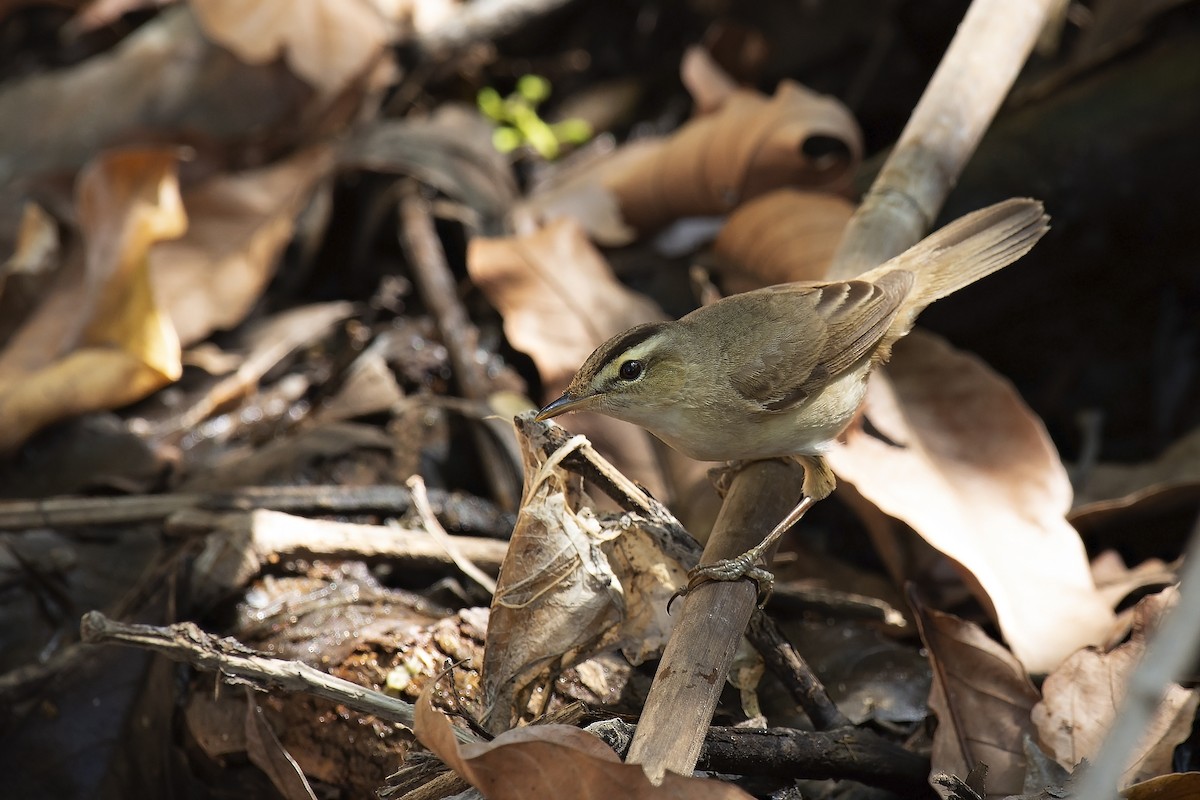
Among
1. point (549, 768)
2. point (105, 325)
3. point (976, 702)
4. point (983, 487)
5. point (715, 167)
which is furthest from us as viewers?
point (715, 167)

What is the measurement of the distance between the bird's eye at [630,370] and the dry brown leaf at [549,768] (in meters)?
1.22

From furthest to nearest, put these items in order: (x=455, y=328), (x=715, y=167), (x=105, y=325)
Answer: (x=715, y=167), (x=455, y=328), (x=105, y=325)

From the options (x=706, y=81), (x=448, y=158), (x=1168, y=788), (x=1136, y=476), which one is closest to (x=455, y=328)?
(x=448, y=158)

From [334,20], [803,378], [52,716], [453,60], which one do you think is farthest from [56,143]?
[803,378]

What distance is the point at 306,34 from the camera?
507cm

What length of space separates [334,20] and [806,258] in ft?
8.70

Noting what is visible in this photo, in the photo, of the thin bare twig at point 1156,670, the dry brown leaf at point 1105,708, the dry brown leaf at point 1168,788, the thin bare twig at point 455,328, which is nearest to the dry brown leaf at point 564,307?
the thin bare twig at point 455,328

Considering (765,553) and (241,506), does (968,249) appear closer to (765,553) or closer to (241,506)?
(765,553)

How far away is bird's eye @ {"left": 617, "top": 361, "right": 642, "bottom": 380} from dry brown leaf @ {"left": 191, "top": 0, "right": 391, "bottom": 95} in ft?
9.44

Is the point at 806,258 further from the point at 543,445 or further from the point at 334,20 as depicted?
the point at 334,20

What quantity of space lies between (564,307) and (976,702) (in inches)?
86.2

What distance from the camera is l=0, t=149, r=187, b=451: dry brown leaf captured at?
4.13 meters

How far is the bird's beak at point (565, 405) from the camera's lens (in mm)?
2941

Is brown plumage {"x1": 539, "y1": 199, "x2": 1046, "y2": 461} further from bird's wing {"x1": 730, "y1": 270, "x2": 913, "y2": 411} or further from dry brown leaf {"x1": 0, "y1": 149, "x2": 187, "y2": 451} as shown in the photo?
dry brown leaf {"x1": 0, "y1": 149, "x2": 187, "y2": 451}
